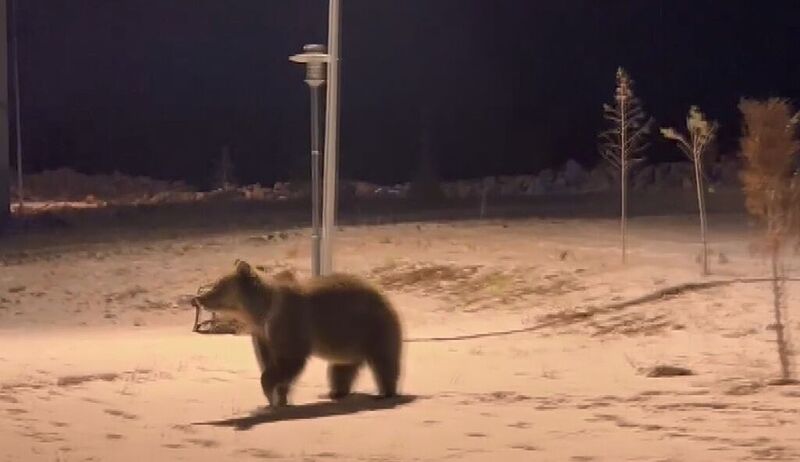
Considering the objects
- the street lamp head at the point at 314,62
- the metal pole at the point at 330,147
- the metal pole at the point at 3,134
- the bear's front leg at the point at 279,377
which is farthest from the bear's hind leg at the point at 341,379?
the metal pole at the point at 3,134

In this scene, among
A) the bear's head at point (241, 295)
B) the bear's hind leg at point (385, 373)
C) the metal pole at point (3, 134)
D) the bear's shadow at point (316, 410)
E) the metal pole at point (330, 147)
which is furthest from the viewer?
the metal pole at point (3, 134)

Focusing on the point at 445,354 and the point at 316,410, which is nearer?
the point at 316,410

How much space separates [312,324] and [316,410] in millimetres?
782

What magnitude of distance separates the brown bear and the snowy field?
0.31 meters

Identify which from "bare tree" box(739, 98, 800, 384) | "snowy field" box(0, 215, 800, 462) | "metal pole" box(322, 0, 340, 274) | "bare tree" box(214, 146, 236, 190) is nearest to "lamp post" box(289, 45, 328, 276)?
"metal pole" box(322, 0, 340, 274)

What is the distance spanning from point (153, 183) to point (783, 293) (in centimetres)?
4186

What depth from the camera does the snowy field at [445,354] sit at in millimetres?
9719

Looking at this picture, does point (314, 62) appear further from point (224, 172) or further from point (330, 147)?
point (224, 172)

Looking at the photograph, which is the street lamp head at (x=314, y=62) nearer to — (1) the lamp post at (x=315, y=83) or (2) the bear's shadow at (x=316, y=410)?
(1) the lamp post at (x=315, y=83)

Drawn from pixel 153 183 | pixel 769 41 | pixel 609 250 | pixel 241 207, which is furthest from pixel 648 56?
pixel 609 250

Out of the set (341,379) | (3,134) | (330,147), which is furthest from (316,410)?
(3,134)

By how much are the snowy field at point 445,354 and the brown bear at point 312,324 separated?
0.31 meters

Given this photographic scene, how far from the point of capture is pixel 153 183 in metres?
57.3

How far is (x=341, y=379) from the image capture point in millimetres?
12758
